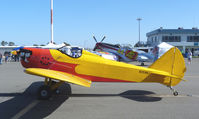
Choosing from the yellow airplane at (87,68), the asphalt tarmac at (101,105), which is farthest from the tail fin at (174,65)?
the asphalt tarmac at (101,105)

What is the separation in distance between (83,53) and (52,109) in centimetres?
215

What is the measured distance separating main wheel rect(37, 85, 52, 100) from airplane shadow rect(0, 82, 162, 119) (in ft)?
0.41

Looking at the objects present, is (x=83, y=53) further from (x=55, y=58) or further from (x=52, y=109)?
(x=52, y=109)

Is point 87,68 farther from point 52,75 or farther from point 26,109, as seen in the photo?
point 26,109

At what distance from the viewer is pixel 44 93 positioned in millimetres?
5043

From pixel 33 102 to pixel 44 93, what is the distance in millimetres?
414

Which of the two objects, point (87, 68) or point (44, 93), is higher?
point (87, 68)

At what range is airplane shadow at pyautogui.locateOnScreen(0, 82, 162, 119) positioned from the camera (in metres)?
4.06

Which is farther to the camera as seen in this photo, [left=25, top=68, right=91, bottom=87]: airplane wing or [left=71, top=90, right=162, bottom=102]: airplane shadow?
[left=71, top=90, right=162, bottom=102]: airplane shadow

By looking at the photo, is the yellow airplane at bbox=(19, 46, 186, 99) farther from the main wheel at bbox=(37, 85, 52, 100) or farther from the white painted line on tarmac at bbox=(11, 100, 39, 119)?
the white painted line on tarmac at bbox=(11, 100, 39, 119)

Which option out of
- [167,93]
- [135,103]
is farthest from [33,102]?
[167,93]

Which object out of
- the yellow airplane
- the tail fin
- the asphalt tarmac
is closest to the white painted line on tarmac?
the asphalt tarmac

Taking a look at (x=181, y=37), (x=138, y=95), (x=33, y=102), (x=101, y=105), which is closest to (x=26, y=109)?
(x=33, y=102)

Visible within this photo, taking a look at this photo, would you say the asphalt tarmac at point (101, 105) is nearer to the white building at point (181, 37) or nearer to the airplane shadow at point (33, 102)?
the airplane shadow at point (33, 102)
